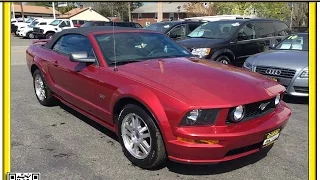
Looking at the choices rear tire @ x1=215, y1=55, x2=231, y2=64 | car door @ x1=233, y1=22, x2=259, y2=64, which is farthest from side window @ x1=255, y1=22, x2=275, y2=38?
rear tire @ x1=215, y1=55, x2=231, y2=64

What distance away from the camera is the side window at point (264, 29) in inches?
374

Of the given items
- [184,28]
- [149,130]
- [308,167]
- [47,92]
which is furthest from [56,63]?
[184,28]

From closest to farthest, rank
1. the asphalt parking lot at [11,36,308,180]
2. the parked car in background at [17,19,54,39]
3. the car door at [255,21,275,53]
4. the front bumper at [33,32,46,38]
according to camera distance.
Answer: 1. the asphalt parking lot at [11,36,308,180]
2. the car door at [255,21,275,53]
3. the front bumper at [33,32,46,38]
4. the parked car in background at [17,19,54,39]

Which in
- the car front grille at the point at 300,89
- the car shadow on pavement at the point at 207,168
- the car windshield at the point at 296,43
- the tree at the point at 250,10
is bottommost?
the car shadow on pavement at the point at 207,168

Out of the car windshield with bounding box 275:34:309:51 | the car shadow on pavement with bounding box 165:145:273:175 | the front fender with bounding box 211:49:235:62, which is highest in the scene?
the car windshield with bounding box 275:34:309:51

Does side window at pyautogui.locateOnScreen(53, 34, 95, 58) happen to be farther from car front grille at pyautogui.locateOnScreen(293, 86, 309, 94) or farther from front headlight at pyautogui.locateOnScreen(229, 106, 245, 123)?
car front grille at pyautogui.locateOnScreen(293, 86, 309, 94)

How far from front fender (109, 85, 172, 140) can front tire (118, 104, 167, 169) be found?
0.11 metres

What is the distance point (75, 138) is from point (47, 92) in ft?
5.18

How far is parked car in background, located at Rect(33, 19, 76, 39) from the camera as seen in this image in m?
26.5

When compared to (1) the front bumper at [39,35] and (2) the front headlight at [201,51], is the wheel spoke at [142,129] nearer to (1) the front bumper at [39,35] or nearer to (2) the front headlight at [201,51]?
(2) the front headlight at [201,51]

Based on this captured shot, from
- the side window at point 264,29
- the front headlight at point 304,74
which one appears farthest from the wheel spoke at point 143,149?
the side window at point 264,29

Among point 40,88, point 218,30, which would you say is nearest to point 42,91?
point 40,88

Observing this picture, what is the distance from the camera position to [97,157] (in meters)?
3.71

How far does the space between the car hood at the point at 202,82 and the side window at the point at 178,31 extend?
7638mm
